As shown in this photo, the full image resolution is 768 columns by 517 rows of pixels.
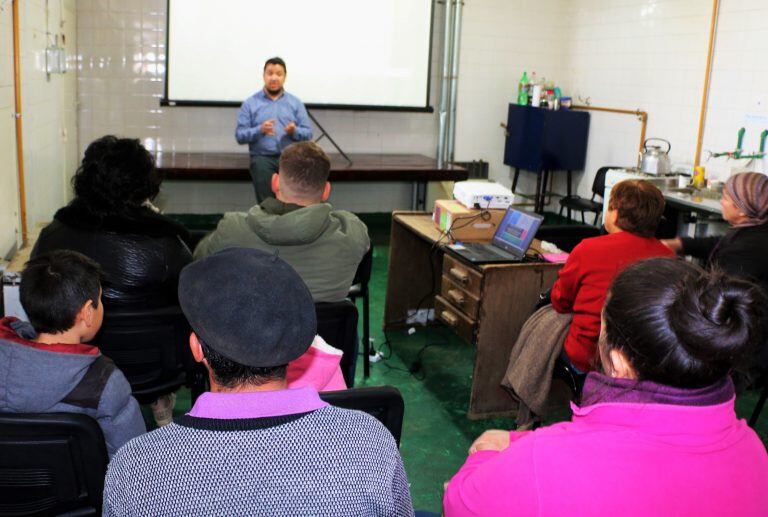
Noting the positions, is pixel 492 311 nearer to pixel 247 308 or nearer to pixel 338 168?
pixel 247 308

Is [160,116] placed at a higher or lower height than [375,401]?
higher

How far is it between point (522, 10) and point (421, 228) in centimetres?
432

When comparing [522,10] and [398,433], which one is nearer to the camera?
[398,433]

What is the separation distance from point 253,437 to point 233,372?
0.57 feet

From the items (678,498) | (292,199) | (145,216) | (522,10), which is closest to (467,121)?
(522,10)

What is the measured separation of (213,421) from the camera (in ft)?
3.27

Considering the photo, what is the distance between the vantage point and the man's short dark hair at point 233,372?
1.13m

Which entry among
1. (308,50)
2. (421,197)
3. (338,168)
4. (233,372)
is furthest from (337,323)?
(421,197)

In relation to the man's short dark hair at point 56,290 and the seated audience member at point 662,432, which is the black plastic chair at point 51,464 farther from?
the seated audience member at point 662,432

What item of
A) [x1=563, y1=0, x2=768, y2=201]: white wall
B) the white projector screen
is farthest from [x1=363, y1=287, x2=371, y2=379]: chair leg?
the white projector screen

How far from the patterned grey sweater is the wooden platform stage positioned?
4.96 meters

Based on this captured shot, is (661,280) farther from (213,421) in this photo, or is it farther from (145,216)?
(145,216)

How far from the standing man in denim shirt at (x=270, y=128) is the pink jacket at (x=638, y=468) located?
464 cm

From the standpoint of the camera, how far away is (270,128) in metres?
5.45
